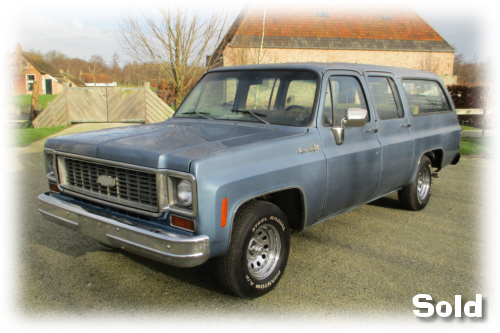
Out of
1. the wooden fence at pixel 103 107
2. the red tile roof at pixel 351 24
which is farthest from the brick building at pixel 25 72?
the wooden fence at pixel 103 107

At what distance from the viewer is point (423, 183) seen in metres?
5.95

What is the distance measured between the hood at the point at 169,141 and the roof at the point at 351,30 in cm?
3014

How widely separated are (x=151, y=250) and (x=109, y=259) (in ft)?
4.85

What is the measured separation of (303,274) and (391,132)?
6.96ft

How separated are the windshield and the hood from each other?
0.17m

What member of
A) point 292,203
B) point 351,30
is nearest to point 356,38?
point 351,30

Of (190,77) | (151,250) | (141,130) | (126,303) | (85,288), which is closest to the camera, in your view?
(151,250)

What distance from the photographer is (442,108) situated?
6.21 meters

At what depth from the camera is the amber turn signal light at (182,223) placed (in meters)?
2.93

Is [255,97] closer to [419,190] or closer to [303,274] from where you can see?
[303,274]

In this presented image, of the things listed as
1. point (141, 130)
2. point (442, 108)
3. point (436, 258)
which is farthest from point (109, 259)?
point (442, 108)

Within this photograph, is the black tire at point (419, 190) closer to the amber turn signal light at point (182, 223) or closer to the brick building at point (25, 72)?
the amber turn signal light at point (182, 223)

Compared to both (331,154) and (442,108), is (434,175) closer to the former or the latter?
(442,108)

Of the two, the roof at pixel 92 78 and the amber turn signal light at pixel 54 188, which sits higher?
the roof at pixel 92 78
